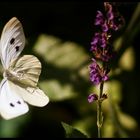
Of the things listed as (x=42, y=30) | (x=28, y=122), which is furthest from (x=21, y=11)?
(x=28, y=122)

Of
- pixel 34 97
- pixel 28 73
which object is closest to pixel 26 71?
pixel 28 73

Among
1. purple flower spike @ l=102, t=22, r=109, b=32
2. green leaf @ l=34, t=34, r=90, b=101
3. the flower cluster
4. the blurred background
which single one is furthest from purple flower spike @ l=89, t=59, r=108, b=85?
green leaf @ l=34, t=34, r=90, b=101

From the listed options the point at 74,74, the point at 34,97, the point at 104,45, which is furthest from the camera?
the point at 74,74

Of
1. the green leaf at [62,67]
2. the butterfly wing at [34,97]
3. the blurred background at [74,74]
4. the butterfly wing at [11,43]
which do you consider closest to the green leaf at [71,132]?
the butterfly wing at [34,97]

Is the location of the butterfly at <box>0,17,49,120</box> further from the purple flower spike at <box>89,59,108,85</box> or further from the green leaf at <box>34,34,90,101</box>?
the green leaf at <box>34,34,90,101</box>

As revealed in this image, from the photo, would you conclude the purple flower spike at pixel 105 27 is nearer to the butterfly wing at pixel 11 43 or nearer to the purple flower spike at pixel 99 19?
the purple flower spike at pixel 99 19

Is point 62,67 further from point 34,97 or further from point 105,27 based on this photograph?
point 105,27
